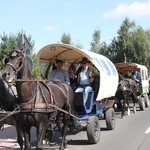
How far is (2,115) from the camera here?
9.02 metres

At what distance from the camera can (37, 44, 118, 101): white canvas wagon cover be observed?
36.3 ft

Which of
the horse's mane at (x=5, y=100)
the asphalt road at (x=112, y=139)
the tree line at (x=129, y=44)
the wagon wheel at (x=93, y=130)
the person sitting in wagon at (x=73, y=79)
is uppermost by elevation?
the tree line at (x=129, y=44)

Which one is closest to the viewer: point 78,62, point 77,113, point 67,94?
point 67,94

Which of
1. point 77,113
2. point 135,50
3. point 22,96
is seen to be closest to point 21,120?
point 22,96

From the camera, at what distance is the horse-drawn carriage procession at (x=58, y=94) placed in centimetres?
834

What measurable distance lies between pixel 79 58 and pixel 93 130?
272cm

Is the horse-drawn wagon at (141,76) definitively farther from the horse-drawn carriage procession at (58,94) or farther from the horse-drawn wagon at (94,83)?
the horse-drawn wagon at (94,83)

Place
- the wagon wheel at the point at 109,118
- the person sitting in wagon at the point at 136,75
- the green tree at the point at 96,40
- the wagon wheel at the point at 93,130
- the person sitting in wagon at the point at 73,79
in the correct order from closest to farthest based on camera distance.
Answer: the wagon wheel at the point at 93,130 < the person sitting in wagon at the point at 73,79 < the wagon wheel at the point at 109,118 < the person sitting in wagon at the point at 136,75 < the green tree at the point at 96,40

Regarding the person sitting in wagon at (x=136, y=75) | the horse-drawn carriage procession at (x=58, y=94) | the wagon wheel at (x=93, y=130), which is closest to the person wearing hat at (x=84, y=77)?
the horse-drawn carriage procession at (x=58, y=94)

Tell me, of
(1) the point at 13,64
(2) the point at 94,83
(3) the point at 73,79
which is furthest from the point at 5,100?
(2) the point at 94,83

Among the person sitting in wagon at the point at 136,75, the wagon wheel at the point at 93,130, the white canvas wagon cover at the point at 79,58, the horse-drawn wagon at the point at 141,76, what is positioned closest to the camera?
the wagon wheel at the point at 93,130

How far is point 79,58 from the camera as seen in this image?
12.8 m

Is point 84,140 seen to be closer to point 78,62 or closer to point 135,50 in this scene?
point 78,62

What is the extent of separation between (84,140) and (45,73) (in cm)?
215
